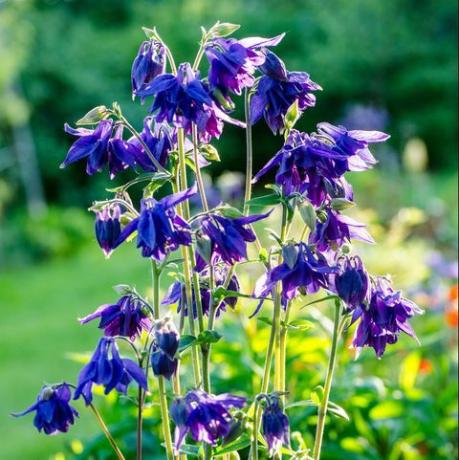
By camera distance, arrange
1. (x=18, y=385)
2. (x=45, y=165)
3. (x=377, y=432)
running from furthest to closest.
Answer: (x=45, y=165), (x=18, y=385), (x=377, y=432)

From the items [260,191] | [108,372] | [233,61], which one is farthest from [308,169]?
[260,191]

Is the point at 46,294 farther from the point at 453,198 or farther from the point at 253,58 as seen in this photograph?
the point at 253,58

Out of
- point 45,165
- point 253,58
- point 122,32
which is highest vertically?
point 122,32

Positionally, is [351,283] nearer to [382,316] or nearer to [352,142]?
[382,316]

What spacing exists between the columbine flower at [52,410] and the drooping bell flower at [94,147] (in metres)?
Result: 0.34

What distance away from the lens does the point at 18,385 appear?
5738 millimetres

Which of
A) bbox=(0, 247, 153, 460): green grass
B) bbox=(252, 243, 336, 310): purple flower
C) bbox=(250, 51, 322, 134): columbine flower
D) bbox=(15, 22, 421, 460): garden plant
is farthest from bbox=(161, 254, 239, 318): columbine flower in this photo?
bbox=(0, 247, 153, 460): green grass

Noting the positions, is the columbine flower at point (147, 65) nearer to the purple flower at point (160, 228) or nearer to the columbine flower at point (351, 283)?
the purple flower at point (160, 228)

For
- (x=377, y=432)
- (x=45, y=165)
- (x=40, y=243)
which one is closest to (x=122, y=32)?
(x=45, y=165)

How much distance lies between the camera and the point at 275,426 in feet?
4.35

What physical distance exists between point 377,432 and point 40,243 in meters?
8.93

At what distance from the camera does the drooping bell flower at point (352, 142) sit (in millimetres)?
1328

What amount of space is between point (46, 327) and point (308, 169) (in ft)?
20.7

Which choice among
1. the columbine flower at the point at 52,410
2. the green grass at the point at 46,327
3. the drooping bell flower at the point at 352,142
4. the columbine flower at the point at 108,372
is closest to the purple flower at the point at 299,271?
the drooping bell flower at the point at 352,142
